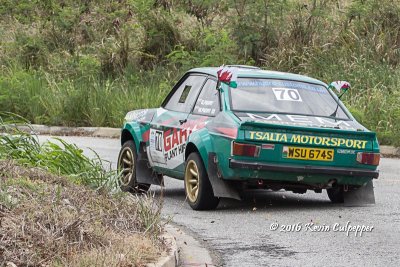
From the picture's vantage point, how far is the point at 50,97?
2558cm

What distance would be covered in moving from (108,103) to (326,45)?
5.60 meters

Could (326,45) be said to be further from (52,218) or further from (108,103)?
(52,218)

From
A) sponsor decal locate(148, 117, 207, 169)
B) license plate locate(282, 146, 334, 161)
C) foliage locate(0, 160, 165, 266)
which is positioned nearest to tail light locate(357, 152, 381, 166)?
license plate locate(282, 146, 334, 161)

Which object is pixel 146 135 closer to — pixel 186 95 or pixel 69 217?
pixel 186 95

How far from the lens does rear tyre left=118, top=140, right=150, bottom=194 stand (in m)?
13.4

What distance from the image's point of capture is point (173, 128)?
1265cm

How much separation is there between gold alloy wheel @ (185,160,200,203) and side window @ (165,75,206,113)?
93 cm

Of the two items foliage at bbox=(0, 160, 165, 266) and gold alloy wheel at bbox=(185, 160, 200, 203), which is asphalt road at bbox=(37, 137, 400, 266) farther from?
foliage at bbox=(0, 160, 165, 266)

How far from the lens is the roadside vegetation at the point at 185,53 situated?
80.0 feet

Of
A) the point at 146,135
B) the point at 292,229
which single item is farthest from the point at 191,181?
the point at 292,229

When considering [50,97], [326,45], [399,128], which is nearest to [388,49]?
[326,45]

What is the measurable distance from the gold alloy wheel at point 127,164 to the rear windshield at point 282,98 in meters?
1.89

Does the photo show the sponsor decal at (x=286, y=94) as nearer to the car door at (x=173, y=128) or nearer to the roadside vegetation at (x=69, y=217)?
the car door at (x=173, y=128)

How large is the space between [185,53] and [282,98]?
14917mm
